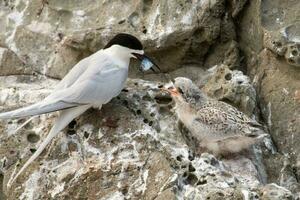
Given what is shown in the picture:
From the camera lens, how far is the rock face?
7703mm

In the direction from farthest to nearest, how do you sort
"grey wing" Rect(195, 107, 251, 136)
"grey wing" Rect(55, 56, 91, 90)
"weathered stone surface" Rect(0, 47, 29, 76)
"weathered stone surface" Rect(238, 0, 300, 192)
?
1. "weathered stone surface" Rect(0, 47, 29, 76)
2. "weathered stone surface" Rect(238, 0, 300, 192)
3. "grey wing" Rect(55, 56, 91, 90)
4. "grey wing" Rect(195, 107, 251, 136)

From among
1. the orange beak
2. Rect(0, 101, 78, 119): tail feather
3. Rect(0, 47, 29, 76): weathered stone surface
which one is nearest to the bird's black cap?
the orange beak

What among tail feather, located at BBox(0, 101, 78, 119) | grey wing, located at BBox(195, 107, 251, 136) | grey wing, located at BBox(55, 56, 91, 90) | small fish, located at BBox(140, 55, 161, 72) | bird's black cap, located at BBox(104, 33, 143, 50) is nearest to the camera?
tail feather, located at BBox(0, 101, 78, 119)

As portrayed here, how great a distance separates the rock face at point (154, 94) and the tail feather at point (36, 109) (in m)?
0.34

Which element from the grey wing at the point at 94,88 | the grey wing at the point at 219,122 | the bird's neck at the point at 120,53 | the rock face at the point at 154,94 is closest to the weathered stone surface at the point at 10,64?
the rock face at the point at 154,94

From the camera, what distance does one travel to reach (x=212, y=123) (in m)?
8.11

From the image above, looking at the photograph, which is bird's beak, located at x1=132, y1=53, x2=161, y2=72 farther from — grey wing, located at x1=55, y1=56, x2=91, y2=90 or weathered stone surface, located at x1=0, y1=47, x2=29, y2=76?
weathered stone surface, located at x1=0, y1=47, x2=29, y2=76

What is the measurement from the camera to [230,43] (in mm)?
9445

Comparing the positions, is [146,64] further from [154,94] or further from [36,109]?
[36,109]

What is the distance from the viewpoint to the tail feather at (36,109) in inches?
310

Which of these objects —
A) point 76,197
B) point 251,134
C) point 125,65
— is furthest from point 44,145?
point 251,134

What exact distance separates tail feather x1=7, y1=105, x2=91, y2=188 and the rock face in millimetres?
69

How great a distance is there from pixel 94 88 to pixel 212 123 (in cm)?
108

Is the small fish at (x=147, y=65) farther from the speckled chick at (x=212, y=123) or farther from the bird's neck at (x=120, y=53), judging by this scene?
the speckled chick at (x=212, y=123)
